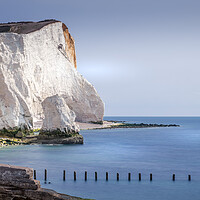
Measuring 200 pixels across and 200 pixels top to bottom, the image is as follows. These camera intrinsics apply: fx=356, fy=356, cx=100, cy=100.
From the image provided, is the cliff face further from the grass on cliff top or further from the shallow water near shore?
the shallow water near shore

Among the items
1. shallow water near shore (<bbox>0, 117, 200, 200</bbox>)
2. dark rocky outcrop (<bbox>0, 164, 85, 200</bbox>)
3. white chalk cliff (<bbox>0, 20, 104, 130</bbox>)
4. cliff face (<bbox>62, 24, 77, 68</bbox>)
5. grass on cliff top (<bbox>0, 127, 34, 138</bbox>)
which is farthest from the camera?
cliff face (<bbox>62, 24, 77, 68</bbox>)

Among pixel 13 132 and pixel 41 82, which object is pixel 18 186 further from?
pixel 41 82

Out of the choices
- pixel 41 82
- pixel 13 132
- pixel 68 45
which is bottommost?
pixel 13 132

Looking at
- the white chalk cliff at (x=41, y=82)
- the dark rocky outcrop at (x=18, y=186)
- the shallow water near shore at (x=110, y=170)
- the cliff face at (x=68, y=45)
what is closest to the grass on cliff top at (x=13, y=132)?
the white chalk cliff at (x=41, y=82)

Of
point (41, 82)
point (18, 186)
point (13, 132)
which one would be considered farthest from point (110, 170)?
point (41, 82)

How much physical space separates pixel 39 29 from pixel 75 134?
1560 inches

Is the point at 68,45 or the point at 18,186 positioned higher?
the point at 68,45

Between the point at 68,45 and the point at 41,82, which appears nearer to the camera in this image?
the point at 41,82

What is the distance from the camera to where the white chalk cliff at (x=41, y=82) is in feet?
148

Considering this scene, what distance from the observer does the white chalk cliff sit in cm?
4501

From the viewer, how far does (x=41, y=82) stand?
235 ft

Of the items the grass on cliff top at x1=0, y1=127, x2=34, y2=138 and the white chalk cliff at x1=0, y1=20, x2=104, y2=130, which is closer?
the white chalk cliff at x1=0, y1=20, x2=104, y2=130

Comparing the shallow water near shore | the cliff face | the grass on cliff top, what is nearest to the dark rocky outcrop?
the shallow water near shore

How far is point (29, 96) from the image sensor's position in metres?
59.6
